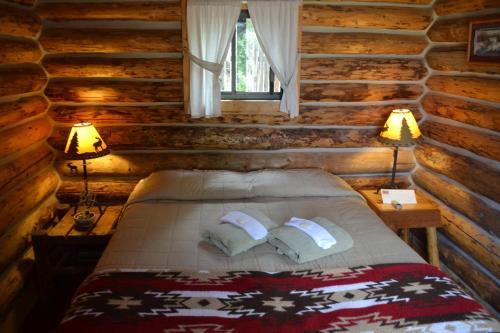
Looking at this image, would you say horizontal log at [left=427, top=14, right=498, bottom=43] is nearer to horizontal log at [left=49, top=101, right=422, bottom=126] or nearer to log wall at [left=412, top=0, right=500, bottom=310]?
log wall at [left=412, top=0, right=500, bottom=310]

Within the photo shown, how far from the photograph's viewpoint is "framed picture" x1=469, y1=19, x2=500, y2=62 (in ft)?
9.61

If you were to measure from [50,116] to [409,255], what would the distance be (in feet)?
10.8

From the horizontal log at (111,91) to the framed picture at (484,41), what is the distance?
250cm

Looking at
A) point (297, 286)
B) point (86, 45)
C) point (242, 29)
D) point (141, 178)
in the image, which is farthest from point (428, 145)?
point (86, 45)

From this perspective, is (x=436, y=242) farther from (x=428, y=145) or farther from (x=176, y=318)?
(x=176, y=318)

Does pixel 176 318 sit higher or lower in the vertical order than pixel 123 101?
lower

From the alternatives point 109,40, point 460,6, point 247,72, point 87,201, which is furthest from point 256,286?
point 460,6

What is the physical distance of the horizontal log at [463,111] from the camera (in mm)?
3078

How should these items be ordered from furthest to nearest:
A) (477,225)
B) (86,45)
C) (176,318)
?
1. (86,45)
2. (477,225)
3. (176,318)

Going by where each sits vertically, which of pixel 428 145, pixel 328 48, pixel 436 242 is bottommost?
pixel 436 242

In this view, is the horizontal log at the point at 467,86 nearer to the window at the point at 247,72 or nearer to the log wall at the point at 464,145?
the log wall at the point at 464,145

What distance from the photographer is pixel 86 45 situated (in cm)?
360

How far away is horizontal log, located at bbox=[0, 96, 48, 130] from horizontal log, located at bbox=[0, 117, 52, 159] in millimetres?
72

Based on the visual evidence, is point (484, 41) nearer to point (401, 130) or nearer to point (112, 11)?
point (401, 130)
